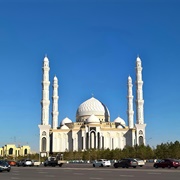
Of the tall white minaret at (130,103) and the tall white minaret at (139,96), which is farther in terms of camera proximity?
the tall white minaret at (130,103)

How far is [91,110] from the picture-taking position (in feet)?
328

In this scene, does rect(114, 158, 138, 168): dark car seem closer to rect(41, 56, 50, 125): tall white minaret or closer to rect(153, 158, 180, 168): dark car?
rect(153, 158, 180, 168): dark car

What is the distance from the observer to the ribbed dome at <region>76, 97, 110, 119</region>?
329 feet

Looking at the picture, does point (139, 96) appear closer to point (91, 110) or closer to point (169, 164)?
point (91, 110)

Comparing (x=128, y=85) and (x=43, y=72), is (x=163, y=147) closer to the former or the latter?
(x=128, y=85)

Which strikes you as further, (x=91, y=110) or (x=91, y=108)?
(x=91, y=108)

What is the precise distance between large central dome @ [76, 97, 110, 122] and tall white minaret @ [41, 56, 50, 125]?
47.5 ft

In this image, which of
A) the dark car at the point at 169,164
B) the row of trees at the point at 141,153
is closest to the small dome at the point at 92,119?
the row of trees at the point at 141,153

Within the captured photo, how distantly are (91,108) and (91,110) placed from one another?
672 mm

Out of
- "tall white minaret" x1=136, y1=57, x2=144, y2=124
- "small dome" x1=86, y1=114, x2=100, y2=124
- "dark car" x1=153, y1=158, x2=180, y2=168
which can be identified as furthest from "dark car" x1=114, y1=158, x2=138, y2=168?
"small dome" x1=86, y1=114, x2=100, y2=124

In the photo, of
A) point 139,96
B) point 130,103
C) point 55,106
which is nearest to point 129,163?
point 139,96

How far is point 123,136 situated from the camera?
310 feet

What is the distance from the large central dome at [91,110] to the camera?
100m

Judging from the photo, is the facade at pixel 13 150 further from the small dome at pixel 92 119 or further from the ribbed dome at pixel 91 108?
the small dome at pixel 92 119
